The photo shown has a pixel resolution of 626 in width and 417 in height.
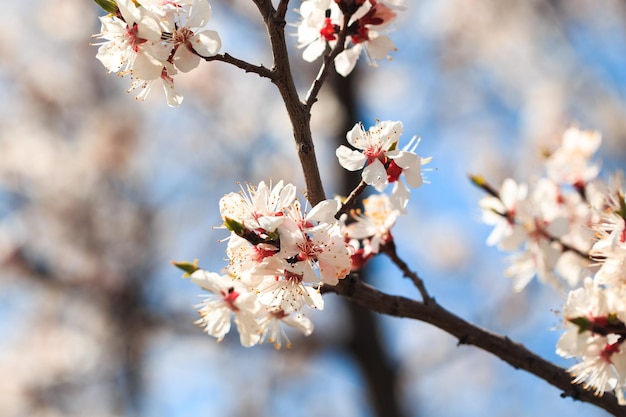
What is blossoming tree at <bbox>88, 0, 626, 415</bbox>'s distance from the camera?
1.22m

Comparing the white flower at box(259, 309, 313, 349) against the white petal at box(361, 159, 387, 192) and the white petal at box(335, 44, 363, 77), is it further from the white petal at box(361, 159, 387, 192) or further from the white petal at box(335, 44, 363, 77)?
the white petal at box(335, 44, 363, 77)

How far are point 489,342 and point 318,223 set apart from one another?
0.54 meters

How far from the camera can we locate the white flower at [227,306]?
1446mm

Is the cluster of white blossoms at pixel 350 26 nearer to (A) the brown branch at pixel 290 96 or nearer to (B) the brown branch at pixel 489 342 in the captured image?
(A) the brown branch at pixel 290 96

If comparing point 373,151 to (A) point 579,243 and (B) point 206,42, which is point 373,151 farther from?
(A) point 579,243

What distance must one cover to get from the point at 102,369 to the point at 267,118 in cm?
349

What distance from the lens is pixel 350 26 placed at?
4.81ft

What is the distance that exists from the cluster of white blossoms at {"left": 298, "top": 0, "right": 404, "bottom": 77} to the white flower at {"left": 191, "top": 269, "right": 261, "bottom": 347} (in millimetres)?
593

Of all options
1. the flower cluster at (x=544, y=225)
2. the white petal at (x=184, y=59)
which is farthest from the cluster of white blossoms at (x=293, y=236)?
the flower cluster at (x=544, y=225)

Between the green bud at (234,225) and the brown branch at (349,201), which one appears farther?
the brown branch at (349,201)

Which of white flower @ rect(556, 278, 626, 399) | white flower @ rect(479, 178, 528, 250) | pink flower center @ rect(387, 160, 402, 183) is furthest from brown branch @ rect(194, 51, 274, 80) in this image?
white flower @ rect(479, 178, 528, 250)

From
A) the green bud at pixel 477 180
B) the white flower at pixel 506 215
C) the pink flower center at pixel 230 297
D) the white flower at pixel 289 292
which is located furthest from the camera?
the white flower at pixel 506 215

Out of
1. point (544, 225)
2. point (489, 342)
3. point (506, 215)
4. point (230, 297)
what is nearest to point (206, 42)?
point (230, 297)

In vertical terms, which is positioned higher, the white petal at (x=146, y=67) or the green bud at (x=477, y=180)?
the green bud at (x=477, y=180)
